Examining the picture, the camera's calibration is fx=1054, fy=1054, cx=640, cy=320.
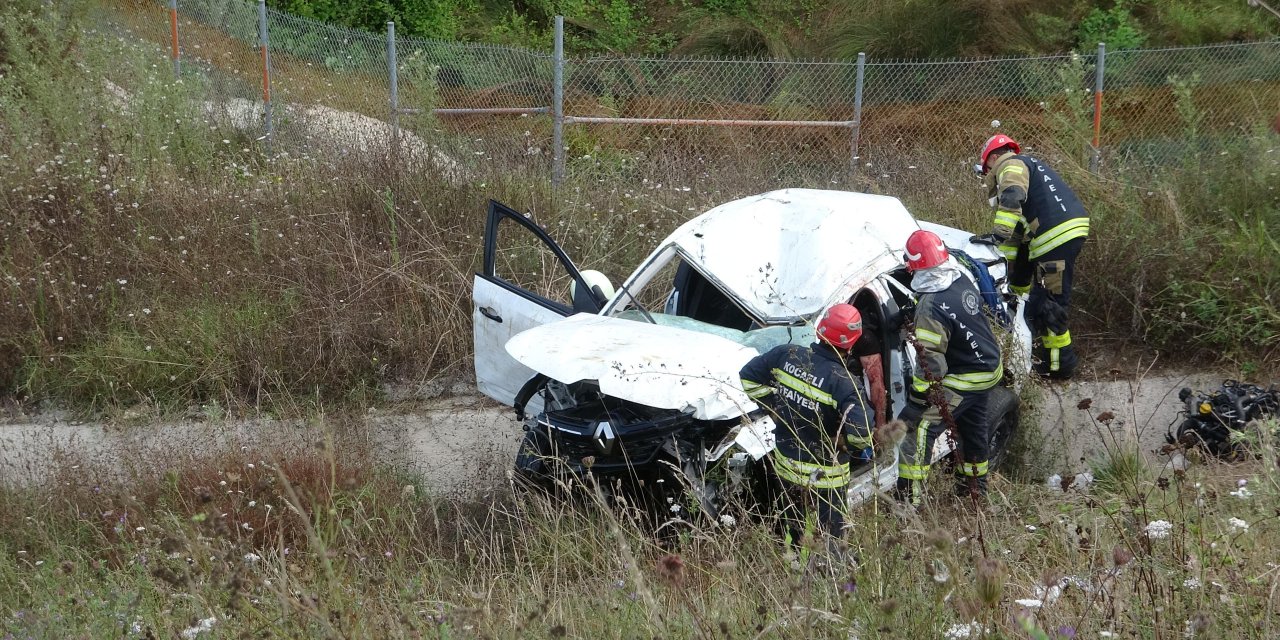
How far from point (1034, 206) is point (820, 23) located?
8.64 m

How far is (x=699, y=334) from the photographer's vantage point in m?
5.30

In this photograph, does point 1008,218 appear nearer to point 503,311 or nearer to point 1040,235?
point 1040,235

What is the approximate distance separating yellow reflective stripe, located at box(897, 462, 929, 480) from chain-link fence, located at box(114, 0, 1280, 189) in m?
5.05

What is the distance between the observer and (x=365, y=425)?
22.9 feet

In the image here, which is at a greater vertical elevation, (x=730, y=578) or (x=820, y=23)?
(x=820, y=23)

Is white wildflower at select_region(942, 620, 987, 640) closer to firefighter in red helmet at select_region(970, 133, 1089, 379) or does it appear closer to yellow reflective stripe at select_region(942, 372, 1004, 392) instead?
yellow reflective stripe at select_region(942, 372, 1004, 392)

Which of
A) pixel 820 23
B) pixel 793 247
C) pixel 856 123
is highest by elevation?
pixel 820 23

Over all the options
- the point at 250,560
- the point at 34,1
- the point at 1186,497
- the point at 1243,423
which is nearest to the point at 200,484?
the point at 250,560

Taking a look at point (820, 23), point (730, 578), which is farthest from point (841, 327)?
point (820, 23)

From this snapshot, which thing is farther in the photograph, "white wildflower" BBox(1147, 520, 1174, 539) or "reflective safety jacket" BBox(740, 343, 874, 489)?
"reflective safety jacket" BBox(740, 343, 874, 489)

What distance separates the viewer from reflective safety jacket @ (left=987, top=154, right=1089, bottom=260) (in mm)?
6750

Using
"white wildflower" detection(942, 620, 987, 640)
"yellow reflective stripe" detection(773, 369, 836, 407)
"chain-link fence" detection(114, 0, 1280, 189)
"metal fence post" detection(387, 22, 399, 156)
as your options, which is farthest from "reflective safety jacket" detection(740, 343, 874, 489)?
"metal fence post" detection(387, 22, 399, 156)

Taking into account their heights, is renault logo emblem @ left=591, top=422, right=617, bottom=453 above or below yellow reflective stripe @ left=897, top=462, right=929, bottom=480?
above

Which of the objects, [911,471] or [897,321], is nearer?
[911,471]
